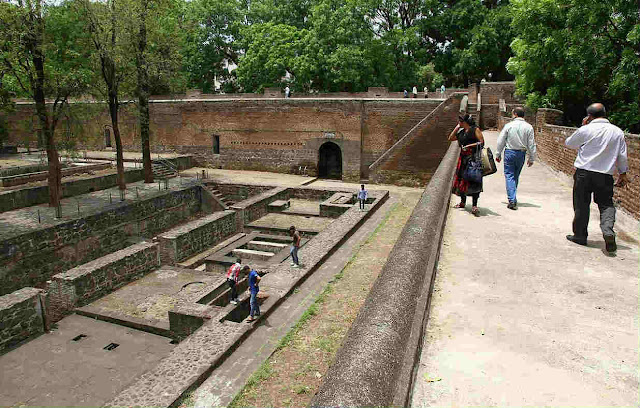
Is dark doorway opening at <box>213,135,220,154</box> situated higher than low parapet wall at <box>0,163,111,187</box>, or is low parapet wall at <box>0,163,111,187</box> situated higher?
dark doorway opening at <box>213,135,220,154</box>

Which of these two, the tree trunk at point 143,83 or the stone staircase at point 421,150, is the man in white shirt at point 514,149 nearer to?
the stone staircase at point 421,150

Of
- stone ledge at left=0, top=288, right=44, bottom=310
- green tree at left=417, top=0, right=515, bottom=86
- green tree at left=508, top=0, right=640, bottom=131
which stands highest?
green tree at left=417, top=0, right=515, bottom=86

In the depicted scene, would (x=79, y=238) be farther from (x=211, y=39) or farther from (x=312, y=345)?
(x=211, y=39)

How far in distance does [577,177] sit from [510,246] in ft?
3.27

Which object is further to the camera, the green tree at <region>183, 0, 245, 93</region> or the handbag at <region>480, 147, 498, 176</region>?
the green tree at <region>183, 0, 245, 93</region>

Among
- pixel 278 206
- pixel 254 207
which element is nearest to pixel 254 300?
pixel 254 207

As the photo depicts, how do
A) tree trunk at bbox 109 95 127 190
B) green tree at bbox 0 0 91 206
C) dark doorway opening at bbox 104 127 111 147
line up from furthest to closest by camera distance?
dark doorway opening at bbox 104 127 111 147
tree trunk at bbox 109 95 127 190
green tree at bbox 0 0 91 206

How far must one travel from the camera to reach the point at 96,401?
6.93 metres

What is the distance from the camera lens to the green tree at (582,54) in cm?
1259

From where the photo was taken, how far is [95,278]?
427 inches

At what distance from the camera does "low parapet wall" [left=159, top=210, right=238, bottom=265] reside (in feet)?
44.5

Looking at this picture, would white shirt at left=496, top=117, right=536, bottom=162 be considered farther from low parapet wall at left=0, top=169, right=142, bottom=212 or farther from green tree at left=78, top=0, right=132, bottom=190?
low parapet wall at left=0, top=169, right=142, bottom=212

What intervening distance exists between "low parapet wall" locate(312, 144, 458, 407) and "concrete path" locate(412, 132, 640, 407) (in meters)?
0.26

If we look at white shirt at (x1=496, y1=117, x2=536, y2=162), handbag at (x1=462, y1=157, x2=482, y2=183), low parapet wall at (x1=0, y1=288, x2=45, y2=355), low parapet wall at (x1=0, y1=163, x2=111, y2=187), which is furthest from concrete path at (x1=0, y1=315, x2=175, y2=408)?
low parapet wall at (x1=0, y1=163, x2=111, y2=187)
